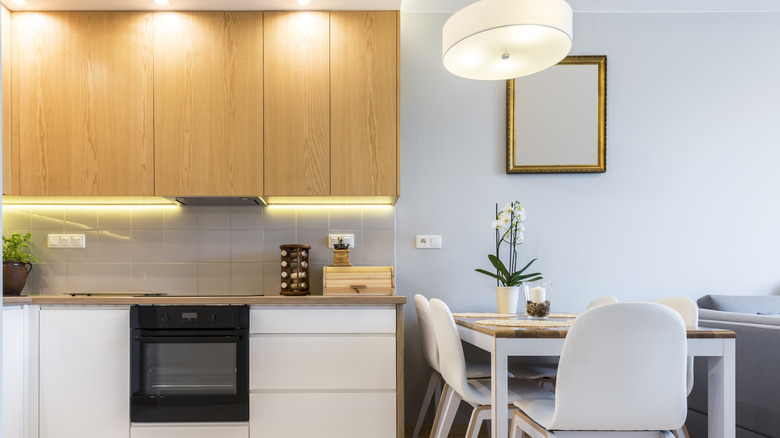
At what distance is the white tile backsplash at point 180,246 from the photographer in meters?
3.24

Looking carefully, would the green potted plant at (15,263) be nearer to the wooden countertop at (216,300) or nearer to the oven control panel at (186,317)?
the wooden countertop at (216,300)

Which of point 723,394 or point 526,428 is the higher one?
point 723,394

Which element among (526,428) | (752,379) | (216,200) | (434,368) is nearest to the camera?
(526,428)

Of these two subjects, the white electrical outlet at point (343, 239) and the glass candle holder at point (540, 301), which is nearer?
the glass candle holder at point (540, 301)

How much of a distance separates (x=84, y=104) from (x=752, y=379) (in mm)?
3475

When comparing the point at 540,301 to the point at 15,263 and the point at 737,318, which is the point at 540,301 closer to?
the point at 737,318

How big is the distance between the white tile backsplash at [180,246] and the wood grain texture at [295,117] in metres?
0.37

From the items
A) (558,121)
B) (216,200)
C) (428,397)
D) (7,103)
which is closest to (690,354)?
(428,397)

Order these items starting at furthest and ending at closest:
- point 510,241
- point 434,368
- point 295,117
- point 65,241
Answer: point 510,241
point 65,241
point 295,117
point 434,368

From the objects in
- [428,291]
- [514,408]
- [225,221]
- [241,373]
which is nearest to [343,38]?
[225,221]

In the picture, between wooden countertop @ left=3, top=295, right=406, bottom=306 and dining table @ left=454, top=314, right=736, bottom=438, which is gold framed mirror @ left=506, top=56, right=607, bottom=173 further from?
dining table @ left=454, top=314, right=736, bottom=438

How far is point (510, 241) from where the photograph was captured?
338cm

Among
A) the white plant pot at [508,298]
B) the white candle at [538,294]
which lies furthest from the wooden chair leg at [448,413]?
the white plant pot at [508,298]

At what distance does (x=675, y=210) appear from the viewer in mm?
3506
